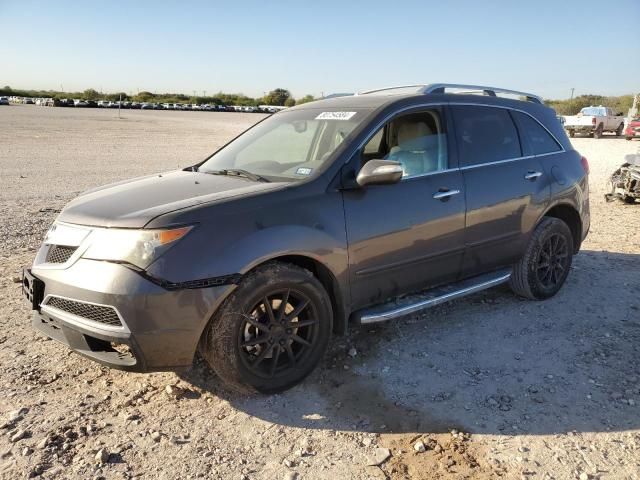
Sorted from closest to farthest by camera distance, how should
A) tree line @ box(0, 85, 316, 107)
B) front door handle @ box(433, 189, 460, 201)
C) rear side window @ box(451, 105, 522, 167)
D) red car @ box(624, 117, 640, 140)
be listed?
front door handle @ box(433, 189, 460, 201) < rear side window @ box(451, 105, 522, 167) < red car @ box(624, 117, 640, 140) < tree line @ box(0, 85, 316, 107)

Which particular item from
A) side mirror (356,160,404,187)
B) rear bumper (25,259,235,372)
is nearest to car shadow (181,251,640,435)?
rear bumper (25,259,235,372)

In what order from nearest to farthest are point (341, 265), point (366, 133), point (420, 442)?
point (420, 442), point (341, 265), point (366, 133)

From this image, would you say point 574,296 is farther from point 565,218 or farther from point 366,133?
point 366,133

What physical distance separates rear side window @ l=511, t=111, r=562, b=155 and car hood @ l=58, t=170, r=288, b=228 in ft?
8.47

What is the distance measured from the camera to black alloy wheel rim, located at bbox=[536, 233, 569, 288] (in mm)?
5055

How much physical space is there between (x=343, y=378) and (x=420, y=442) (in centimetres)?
81

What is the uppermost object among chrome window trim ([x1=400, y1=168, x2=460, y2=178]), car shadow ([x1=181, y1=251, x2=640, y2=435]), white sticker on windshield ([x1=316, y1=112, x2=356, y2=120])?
white sticker on windshield ([x1=316, y1=112, x2=356, y2=120])

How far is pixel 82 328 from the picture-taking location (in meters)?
2.99

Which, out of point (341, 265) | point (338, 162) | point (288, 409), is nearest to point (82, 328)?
point (288, 409)

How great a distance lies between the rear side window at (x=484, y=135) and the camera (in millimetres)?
4375

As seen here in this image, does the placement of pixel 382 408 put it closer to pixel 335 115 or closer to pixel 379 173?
pixel 379 173

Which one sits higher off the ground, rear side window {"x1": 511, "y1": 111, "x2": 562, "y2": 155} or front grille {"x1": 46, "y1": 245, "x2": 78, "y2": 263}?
rear side window {"x1": 511, "y1": 111, "x2": 562, "y2": 155}

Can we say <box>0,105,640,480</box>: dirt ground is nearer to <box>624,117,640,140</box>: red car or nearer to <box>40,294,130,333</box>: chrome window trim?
<box>40,294,130,333</box>: chrome window trim

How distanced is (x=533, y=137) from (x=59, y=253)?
411cm
